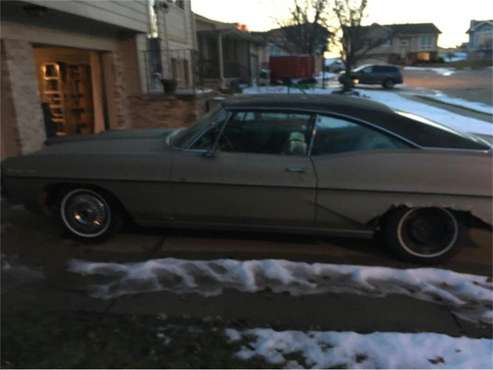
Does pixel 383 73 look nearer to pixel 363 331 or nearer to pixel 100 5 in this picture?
pixel 100 5

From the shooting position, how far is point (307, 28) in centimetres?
3494

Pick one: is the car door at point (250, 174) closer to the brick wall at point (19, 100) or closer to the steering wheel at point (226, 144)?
the steering wheel at point (226, 144)

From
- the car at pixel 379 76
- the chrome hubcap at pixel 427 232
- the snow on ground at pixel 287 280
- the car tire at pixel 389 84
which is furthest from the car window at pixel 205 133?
the car tire at pixel 389 84

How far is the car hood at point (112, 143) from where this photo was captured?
4.61 m

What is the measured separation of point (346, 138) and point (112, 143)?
220cm

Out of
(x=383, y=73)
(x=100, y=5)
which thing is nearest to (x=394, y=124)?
(x=100, y=5)

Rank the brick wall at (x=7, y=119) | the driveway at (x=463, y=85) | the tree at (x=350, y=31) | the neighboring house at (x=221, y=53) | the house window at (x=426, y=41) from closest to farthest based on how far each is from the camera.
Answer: the brick wall at (x=7, y=119) < the driveway at (x=463, y=85) < the neighboring house at (x=221, y=53) < the tree at (x=350, y=31) < the house window at (x=426, y=41)

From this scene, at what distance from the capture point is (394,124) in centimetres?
419

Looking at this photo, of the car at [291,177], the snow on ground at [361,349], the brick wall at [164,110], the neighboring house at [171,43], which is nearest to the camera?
the snow on ground at [361,349]

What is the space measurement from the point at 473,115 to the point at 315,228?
12.7m

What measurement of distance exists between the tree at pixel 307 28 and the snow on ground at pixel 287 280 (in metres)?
31.0

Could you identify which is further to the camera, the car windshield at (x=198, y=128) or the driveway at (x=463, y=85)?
the driveway at (x=463, y=85)

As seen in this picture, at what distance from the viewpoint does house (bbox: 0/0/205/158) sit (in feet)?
22.6

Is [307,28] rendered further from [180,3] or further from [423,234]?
[423,234]
